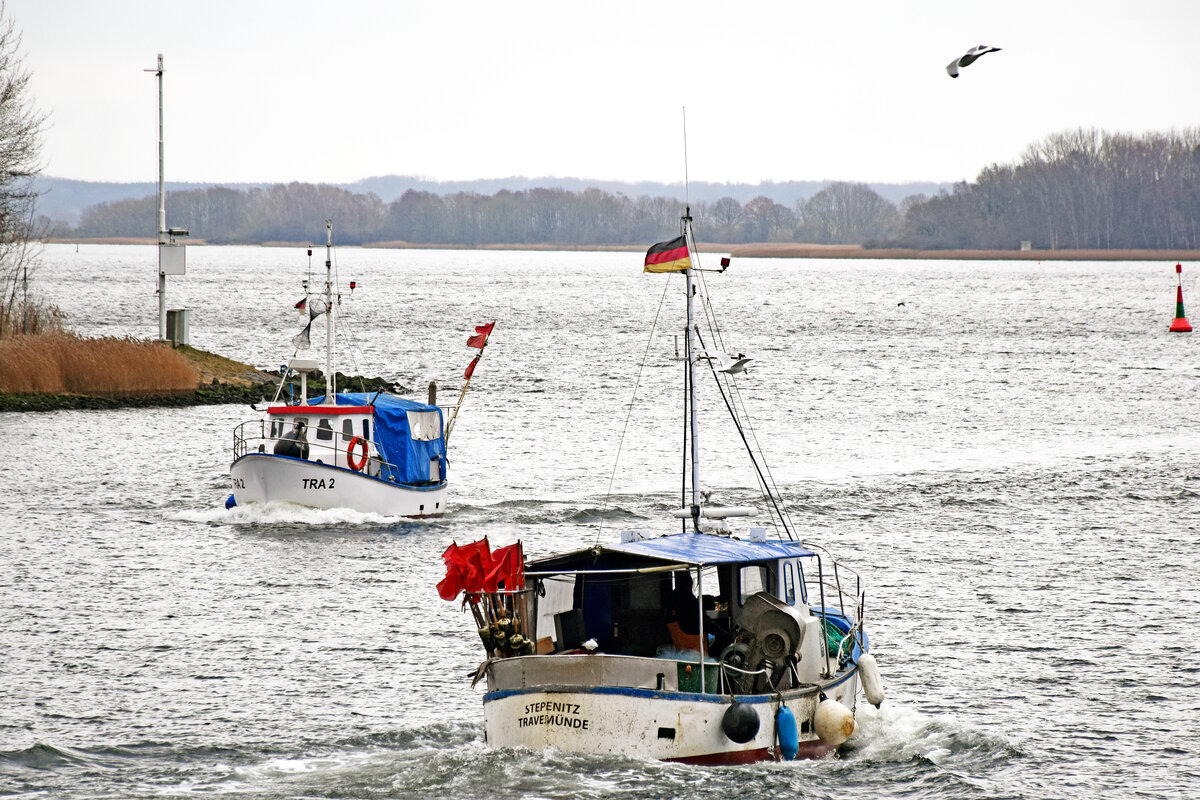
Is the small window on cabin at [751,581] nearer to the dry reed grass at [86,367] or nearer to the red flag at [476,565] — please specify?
the red flag at [476,565]

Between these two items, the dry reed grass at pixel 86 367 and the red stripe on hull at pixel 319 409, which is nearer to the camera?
the red stripe on hull at pixel 319 409

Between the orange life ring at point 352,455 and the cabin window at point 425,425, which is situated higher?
the cabin window at point 425,425

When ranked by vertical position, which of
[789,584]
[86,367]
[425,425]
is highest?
[86,367]

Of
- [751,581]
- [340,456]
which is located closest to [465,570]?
[751,581]

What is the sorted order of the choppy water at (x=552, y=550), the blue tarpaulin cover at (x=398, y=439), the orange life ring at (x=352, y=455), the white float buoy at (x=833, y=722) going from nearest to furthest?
1. the white float buoy at (x=833, y=722)
2. the choppy water at (x=552, y=550)
3. the orange life ring at (x=352, y=455)
4. the blue tarpaulin cover at (x=398, y=439)

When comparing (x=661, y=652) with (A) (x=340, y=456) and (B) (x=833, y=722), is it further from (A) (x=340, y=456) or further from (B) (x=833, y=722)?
(A) (x=340, y=456)

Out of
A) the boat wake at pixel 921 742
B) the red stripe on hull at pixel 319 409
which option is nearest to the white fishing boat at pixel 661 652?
the boat wake at pixel 921 742

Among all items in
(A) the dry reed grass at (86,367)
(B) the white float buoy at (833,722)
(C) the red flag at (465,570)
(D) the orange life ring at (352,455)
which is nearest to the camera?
(C) the red flag at (465,570)

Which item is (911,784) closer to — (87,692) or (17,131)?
(87,692)

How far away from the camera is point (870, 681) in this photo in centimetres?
2153

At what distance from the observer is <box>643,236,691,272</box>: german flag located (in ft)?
72.7

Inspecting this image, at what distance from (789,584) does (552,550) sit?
13993 mm

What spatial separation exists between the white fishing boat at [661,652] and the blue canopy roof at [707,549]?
33mm

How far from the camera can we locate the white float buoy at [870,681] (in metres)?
21.4
